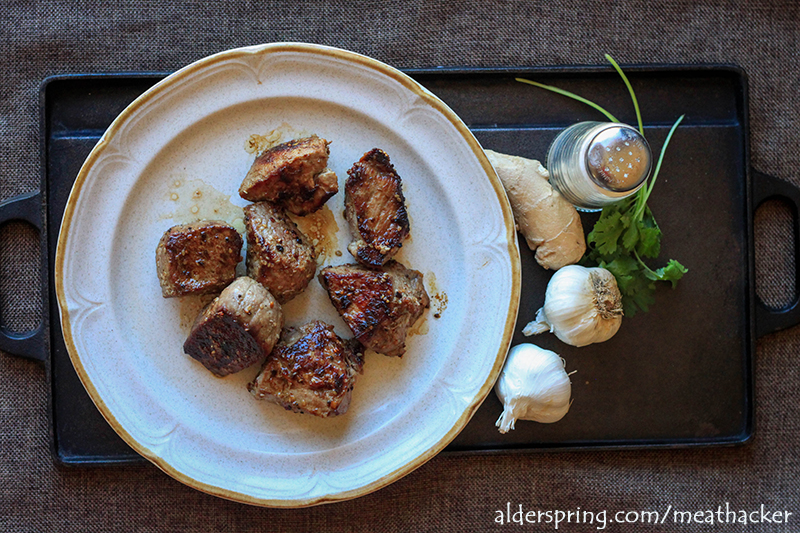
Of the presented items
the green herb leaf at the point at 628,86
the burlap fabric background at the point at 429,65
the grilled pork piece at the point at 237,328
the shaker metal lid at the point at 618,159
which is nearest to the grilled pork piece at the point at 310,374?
the grilled pork piece at the point at 237,328

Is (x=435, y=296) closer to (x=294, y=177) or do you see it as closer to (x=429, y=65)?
(x=294, y=177)

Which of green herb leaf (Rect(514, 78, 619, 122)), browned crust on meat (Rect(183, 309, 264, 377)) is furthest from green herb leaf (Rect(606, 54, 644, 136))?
browned crust on meat (Rect(183, 309, 264, 377))

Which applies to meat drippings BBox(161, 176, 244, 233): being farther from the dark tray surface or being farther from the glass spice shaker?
the glass spice shaker

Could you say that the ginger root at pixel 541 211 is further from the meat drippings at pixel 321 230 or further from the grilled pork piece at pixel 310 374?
the grilled pork piece at pixel 310 374

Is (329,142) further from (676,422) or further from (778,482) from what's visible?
(778,482)

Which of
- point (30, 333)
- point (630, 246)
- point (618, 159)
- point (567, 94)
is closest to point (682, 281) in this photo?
point (630, 246)

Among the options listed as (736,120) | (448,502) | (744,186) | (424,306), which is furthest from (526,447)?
(736,120)
